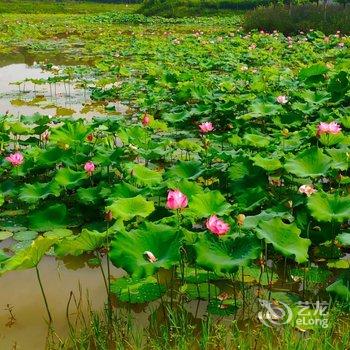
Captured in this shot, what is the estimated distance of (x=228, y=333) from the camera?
2057 mm

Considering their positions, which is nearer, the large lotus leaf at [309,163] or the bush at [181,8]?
the large lotus leaf at [309,163]

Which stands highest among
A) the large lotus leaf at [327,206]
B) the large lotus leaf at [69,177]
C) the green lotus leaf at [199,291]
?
the large lotus leaf at [327,206]

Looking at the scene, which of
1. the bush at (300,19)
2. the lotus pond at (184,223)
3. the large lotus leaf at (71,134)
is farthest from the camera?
the bush at (300,19)

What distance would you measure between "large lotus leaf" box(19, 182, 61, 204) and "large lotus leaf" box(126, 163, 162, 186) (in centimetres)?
50

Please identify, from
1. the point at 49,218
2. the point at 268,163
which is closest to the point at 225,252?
the point at 268,163

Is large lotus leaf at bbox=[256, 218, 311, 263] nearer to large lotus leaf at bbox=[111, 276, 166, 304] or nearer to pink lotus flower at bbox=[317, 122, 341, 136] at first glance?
large lotus leaf at bbox=[111, 276, 166, 304]

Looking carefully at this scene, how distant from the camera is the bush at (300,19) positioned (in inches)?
655

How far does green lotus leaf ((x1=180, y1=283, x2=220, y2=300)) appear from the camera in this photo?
2346 mm

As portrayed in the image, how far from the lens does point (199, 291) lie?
2.38 metres

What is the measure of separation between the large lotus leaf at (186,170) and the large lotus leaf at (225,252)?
1192mm

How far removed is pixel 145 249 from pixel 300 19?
18082mm

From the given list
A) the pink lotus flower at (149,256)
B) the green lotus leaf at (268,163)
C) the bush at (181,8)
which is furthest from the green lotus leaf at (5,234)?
the bush at (181,8)

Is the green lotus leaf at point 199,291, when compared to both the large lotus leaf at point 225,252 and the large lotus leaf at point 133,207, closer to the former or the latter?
the large lotus leaf at point 225,252

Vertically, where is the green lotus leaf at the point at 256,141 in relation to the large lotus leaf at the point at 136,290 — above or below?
above
